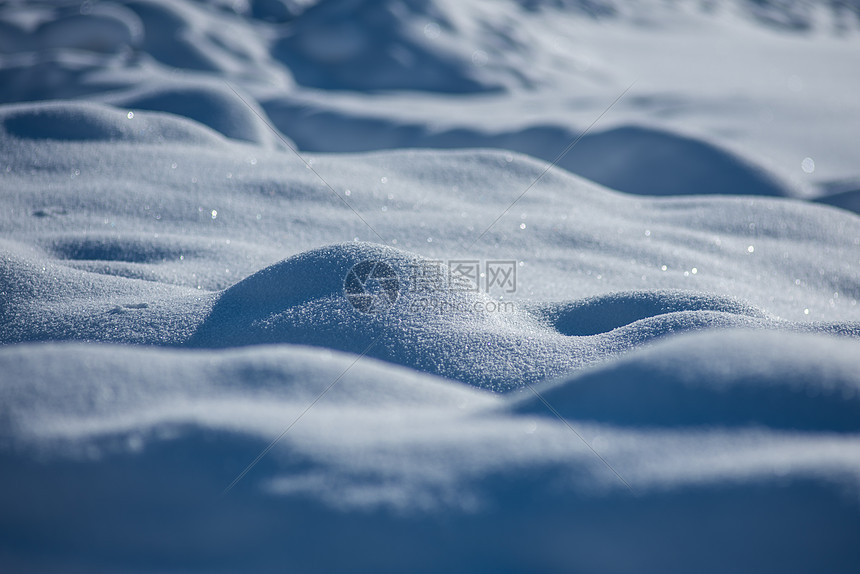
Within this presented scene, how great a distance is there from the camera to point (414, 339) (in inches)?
53.8

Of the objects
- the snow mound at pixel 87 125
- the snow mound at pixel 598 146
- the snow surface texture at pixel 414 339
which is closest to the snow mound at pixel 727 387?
the snow surface texture at pixel 414 339

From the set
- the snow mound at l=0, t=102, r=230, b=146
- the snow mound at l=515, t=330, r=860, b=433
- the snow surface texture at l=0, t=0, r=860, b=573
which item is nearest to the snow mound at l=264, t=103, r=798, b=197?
the snow surface texture at l=0, t=0, r=860, b=573

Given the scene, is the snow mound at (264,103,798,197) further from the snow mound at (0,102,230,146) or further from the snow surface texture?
the snow mound at (0,102,230,146)

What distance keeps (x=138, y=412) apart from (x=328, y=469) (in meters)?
0.27

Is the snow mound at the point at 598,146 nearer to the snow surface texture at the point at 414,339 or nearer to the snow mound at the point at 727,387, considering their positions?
the snow surface texture at the point at 414,339

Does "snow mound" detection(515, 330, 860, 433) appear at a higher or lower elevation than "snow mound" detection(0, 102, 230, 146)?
higher

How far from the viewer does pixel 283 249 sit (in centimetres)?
192

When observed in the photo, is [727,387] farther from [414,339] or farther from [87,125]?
[87,125]

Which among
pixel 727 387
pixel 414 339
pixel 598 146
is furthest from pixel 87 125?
pixel 727 387

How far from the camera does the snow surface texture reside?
2.57 ft

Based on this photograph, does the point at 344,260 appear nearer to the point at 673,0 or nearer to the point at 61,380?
the point at 61,380

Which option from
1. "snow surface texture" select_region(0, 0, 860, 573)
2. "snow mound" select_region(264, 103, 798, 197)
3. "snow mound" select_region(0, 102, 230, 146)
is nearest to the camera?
"snow surface texture" select_region(0, 0, 860, 573)

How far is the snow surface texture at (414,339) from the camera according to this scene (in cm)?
78

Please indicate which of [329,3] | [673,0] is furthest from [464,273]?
[673,0]
